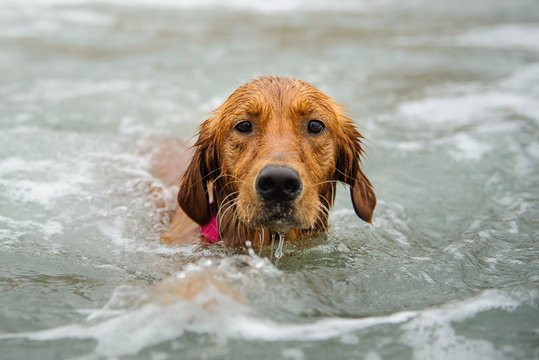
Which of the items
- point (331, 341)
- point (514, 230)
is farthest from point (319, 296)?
point (514, 230)

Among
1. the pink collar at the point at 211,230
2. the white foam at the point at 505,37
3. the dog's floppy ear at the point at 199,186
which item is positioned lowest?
the pink collar at the point at 211,230

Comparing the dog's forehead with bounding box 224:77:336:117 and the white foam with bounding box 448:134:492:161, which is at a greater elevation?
the dog's forehead with bounding box 224:77:336:117

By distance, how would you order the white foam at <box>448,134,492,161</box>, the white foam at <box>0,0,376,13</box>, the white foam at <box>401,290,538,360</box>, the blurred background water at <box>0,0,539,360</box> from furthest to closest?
the white foam at <box>0,0,376,13</box>, the white foam at <box>448,134,492,161</box>, the blurred background water at <box>0,0,539,360</box>, the white foam at <box>401,290,538,360</box>

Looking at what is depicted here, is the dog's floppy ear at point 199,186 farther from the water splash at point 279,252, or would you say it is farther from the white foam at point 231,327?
the white foam at point 231,327

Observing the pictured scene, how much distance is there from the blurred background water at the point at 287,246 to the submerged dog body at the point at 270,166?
1.08 feet

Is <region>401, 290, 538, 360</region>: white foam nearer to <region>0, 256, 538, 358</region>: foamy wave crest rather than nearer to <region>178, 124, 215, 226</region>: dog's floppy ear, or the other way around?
<region>0, 256, 538, 358</region>: foamy wave crest

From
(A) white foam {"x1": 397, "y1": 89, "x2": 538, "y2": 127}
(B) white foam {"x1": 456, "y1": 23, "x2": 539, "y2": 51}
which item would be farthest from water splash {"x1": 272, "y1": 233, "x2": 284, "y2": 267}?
(B) white foam {"x1": 456, "y1": 23, "x2": 539, "y2": 51}

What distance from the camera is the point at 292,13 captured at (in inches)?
762

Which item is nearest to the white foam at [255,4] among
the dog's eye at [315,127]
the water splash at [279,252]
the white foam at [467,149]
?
the white foam at [467,149]

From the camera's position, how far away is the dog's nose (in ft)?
11.3

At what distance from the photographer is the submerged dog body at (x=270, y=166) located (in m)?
3.56

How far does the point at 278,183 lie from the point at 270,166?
0.41 feet

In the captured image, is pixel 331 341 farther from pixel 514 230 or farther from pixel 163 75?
pixel 163 75

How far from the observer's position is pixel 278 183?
11.3ft
